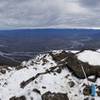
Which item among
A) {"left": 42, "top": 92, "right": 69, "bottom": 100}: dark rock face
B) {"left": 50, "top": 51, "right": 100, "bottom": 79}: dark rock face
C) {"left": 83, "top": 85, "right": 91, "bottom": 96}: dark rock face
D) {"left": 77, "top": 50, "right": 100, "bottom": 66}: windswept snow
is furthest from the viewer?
{"left": 77, "top": 50, "right": 100, "bottom": 66}: windswept snow

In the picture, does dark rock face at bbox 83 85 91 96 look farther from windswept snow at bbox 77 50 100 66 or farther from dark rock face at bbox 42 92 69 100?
windswept snow at bbox 77 50 100 66

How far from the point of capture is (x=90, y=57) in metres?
35.7

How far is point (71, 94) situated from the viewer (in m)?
30.8

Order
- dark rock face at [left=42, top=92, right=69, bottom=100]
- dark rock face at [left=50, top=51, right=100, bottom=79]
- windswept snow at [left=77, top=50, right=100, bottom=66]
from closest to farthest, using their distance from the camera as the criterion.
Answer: dark rock face at [left=42, top=92, right=69, bottom=100], dark rock face at [left=50, top=51, right=100, bottom=79], windswept snow at [left=77, top=50, right=100, bottom=66]

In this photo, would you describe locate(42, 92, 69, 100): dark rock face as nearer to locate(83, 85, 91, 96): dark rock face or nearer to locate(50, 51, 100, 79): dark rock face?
locate(83, 85, 91, 96): dark rock face

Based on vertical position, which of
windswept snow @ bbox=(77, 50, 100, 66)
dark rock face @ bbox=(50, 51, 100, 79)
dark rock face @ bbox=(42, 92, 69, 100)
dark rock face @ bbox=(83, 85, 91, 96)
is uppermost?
windswept snow @ bbox=(77, 50, 100, 66)

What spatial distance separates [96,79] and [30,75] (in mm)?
9812

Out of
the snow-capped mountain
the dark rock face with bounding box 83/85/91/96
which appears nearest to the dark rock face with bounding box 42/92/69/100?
the snow-capped mountain

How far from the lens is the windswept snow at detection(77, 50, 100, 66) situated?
3497cm

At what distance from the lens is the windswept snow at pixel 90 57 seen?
34969mm

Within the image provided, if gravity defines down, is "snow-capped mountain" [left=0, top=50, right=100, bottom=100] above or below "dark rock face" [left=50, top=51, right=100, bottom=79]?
below

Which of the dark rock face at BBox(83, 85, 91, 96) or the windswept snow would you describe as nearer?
the dark rock face at BBox(83, 85, 91, 96)

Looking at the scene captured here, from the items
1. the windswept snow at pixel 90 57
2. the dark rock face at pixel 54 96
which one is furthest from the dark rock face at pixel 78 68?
Result: the dark rock face at pixel 54 96

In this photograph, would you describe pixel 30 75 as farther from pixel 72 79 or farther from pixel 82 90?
pixel 82 90
